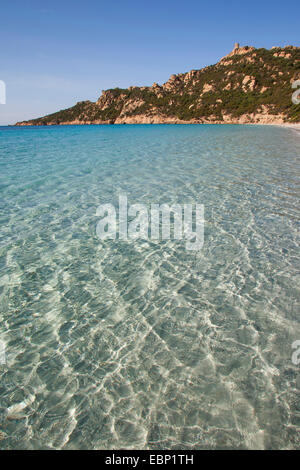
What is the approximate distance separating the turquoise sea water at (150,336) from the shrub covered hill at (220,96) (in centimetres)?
6315

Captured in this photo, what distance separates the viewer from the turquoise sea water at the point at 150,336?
2885 millimetres

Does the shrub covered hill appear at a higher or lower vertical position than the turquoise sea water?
higher

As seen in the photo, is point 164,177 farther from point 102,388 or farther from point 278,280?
point 102,388

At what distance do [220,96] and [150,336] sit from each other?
126246mm

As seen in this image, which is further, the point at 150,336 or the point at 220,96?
the point at 220,96

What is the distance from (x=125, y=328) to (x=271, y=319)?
2460mm

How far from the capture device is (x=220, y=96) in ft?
362

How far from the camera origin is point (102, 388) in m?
3.29

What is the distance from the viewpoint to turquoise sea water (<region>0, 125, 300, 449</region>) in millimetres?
2885

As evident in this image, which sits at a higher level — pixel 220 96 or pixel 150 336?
pixel 220 96

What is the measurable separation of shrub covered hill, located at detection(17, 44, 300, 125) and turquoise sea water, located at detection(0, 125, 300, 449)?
6315cm
